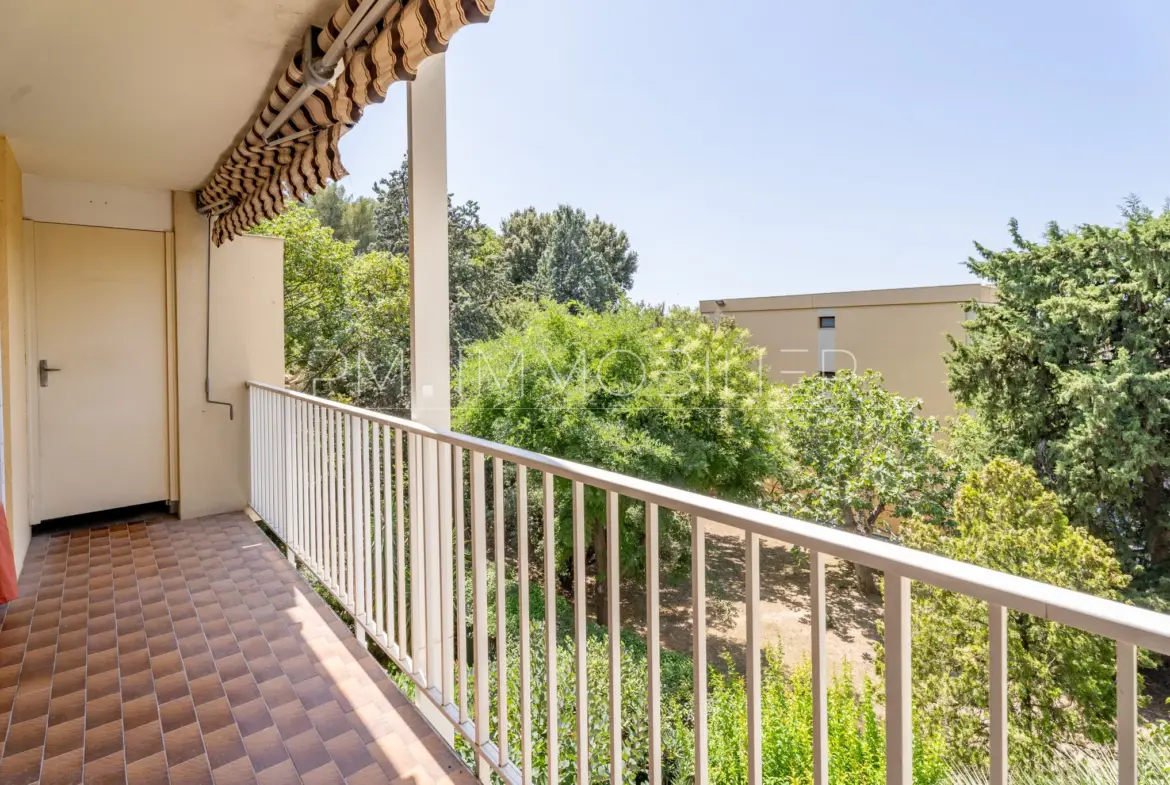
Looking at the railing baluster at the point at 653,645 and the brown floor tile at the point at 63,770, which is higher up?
the railing baluster at the point at 653,645

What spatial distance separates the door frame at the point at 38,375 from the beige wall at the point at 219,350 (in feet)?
0.26

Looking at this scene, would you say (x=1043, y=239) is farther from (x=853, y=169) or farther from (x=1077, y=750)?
(x=1077, y=750)

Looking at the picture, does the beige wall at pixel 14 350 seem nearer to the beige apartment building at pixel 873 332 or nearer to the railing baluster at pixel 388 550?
the railing baluster at pixel 388 550

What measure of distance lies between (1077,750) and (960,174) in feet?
51.4

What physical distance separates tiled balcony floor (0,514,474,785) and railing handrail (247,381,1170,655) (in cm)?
109

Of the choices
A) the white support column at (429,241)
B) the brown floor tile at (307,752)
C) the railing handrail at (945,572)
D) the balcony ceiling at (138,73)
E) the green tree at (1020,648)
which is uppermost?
the balcony ceiling at (138,73)

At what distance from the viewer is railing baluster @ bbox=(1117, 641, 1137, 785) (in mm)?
463

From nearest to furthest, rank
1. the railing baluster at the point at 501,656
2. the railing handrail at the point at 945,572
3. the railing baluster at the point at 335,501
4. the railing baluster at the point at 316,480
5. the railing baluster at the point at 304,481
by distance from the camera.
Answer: the railing handrail at the point at 945,572 → the railing baluster at the point at 501,656 → the railing baluster at the point at 335,501 → the railing baluster at the point at 316,480 → the railing baluster at the point at 304,481

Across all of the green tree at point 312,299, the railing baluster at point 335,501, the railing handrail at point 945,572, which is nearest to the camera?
the railing handrail at point 945,572

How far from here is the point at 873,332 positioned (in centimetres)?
1515

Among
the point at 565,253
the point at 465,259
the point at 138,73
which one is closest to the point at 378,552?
the point at 138,73

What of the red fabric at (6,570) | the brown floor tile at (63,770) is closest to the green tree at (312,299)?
the red fabric at (6,570)

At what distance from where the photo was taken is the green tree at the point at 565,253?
19.4 metres

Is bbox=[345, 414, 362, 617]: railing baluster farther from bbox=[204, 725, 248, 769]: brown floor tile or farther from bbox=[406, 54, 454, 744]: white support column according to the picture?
bbox=[204, 725, 248, 769]: brown floor tile
